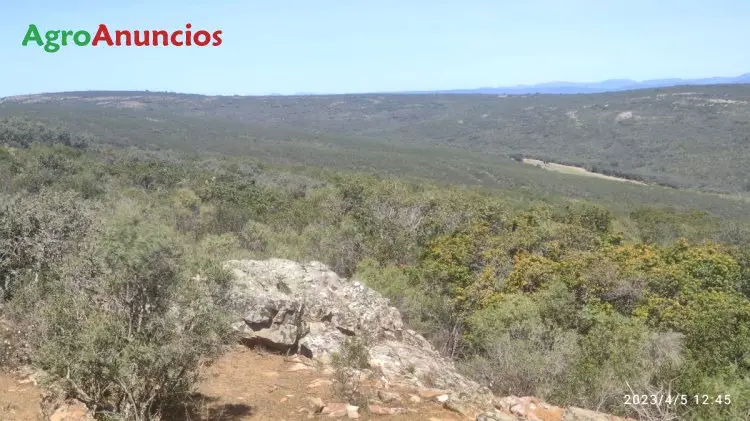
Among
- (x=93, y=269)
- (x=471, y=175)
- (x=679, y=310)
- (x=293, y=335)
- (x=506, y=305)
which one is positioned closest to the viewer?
(x=93, y=269)

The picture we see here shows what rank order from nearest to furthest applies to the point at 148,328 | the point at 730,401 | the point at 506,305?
the point at 148,328, the point at 730,401, the point at 506,305

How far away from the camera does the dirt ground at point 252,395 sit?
893 centimetres

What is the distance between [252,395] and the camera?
10109 millimetres

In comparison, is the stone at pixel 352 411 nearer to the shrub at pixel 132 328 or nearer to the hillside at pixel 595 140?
the shrub at pixel 132 328

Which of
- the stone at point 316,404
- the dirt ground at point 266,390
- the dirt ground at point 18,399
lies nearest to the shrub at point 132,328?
the dirt ground at point 266,390

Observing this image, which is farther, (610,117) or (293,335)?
(610,117)

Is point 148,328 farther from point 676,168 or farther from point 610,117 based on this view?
point 610,117

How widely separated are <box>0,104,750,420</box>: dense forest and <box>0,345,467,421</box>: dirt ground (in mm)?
944

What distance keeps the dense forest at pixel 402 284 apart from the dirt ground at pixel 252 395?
94 centimetres

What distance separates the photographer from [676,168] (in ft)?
463

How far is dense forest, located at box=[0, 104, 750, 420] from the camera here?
7629 mm

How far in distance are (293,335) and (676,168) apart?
492 feet

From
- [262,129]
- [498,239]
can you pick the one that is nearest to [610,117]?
[262,129]
